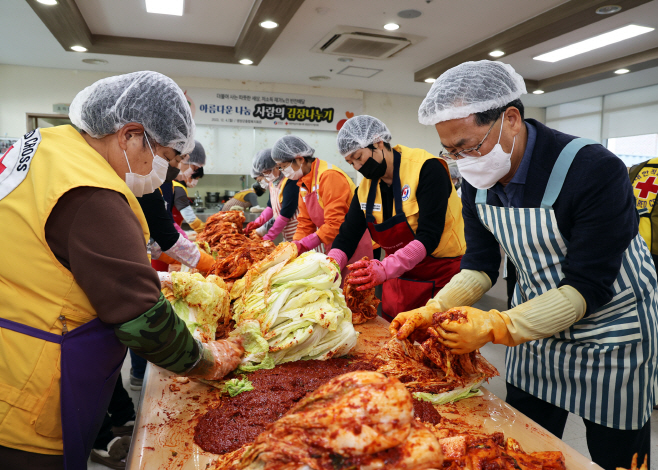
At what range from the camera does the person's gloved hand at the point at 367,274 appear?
8.14 feet

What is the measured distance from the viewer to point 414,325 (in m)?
1.77

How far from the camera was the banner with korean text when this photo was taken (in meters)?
8.80

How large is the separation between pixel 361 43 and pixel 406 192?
454cm

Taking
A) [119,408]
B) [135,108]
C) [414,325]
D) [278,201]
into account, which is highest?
[135,108]

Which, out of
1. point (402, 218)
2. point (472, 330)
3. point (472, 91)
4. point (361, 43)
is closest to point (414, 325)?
point (472, 330)

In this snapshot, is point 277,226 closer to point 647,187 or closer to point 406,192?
point 406,192

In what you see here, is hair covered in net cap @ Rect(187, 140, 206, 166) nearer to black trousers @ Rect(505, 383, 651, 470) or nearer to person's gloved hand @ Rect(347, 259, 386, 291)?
person's gloved hand @ Rect(347, 259, 386, 291)

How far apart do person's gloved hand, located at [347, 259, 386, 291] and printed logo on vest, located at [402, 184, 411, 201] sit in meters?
0.51

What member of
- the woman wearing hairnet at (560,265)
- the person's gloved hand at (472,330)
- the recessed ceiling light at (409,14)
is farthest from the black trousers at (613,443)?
the recessed ceiling light at (409,14)

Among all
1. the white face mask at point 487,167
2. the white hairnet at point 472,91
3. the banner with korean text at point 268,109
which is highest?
the banner with korean text at point 268,109

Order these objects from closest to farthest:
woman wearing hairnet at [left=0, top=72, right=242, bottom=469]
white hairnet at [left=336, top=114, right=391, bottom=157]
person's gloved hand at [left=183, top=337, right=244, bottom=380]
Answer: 1. woman wearing hairnet at [left=0, top=72, right=242, bottom=469]
2. person's gloved hand at [left=183, top=337, right=244, bottom=380]
3. white hairnet at [left=336, top=114, right=391, bottom=157]

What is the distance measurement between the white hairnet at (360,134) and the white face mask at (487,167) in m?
1.23

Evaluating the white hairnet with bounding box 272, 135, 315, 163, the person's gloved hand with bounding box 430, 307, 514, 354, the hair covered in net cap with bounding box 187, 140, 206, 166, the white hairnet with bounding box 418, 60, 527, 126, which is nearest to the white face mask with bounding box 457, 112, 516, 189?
the white hairnet with bounding box 418, 60, 527, 126

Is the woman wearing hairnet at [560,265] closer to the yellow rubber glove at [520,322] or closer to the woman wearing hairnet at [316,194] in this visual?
the yellow rubber glove at [520,322]
